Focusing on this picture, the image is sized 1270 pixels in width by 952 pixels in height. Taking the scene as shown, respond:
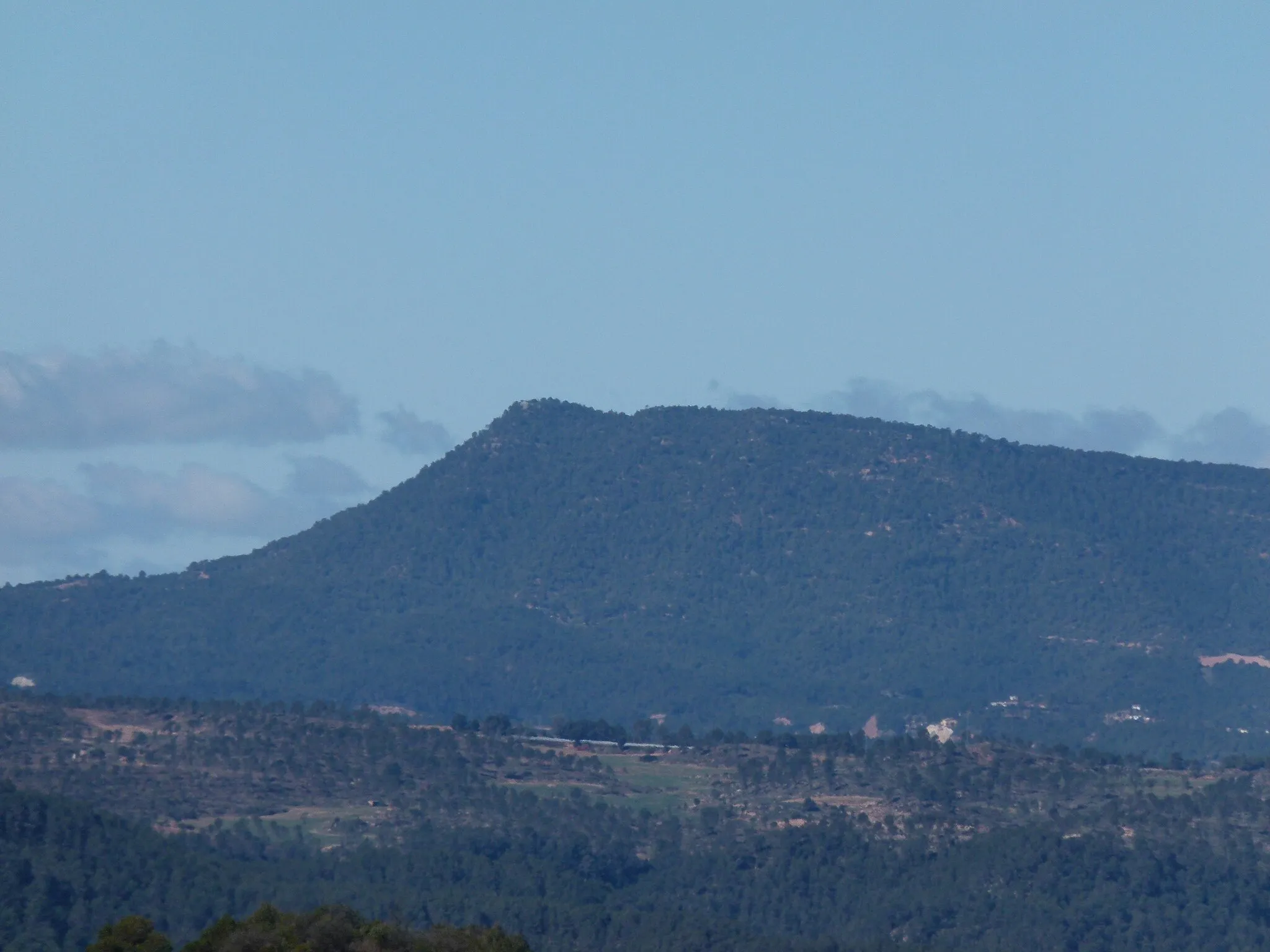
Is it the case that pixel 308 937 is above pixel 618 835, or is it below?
below

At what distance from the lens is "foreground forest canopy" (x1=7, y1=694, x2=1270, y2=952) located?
334ft

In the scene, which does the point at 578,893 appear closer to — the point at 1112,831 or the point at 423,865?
the point at 423,865

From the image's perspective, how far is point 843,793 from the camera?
137 metres

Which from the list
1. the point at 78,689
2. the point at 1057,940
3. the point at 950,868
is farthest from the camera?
the point at 78,689

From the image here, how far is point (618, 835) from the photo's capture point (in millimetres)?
129250

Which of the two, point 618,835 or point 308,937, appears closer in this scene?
point 308,937

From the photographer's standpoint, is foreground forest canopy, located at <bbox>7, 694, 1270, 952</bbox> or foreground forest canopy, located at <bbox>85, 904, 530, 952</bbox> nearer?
foreground forest canopy, located at <bbox>85, 904, 530, 952</bbox>

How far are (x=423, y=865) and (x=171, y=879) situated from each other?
47.2ft

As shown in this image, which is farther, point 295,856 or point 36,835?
point 295,856

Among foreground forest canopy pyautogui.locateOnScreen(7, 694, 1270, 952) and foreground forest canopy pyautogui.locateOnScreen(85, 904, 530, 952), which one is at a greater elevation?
foreground forest canopy pyautogui.locateOnScreen(7, 694, 1270, 952)

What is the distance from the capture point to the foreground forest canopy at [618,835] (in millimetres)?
101700

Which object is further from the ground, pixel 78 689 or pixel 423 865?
pixel 78 689

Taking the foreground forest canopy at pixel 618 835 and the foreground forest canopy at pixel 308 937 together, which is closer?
the foreground forest canopy at pixel 308 937

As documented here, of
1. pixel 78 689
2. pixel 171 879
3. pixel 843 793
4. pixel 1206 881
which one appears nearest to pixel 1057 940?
pixel 1206 881
